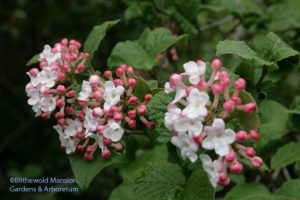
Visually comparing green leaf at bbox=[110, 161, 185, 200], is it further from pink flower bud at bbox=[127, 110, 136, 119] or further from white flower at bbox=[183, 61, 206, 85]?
white flower at bbox=[183, 61, 206, 85]

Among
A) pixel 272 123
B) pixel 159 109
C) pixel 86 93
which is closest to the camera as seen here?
pixel 159 109

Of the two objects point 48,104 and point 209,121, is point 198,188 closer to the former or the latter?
point 209,121

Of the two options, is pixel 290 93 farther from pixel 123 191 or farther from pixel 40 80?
pixel 40 80

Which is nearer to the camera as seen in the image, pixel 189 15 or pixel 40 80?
pixel 40 80

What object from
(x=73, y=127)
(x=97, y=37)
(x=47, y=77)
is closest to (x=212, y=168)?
(x=73, y=127)

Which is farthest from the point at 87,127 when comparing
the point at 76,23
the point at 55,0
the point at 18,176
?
the point at 55,0

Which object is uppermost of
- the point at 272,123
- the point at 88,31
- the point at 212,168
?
the point at 88,31
